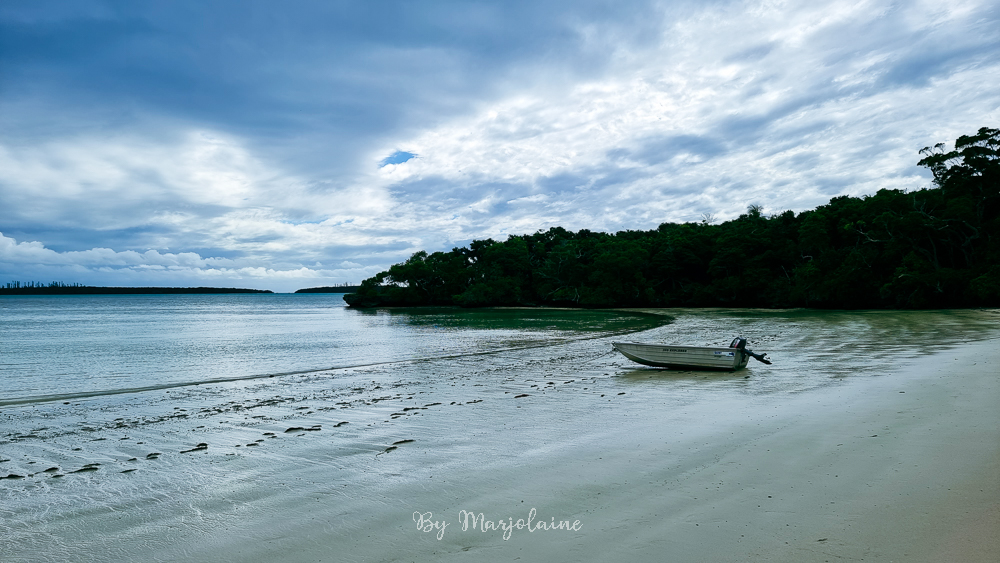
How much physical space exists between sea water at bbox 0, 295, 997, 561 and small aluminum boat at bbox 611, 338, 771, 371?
411 mm

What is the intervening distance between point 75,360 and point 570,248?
261ft

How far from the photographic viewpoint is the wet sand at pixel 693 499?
407 centimetres

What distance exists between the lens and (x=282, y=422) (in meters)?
10.0

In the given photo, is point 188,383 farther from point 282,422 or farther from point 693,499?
point 693,499

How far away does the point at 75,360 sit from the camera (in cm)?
2208

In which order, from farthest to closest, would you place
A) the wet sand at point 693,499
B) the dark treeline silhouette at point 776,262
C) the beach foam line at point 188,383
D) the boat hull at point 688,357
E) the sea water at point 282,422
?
the dark treeline silhouette at point 776,262 → the boat hull at point 688,357 → the beach foam line at point 188,383 → the sea water at point 282,422 → the wet sand at point 693,499

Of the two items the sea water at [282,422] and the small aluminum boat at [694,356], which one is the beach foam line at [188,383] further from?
the small aluminum boat at [694,356]

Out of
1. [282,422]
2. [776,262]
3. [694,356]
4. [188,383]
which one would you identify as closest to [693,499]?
[282,422]

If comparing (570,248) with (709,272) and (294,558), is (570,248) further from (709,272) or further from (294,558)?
(294,558)

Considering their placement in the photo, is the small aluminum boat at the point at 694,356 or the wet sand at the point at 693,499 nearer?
the wet sand at the point at 693,499

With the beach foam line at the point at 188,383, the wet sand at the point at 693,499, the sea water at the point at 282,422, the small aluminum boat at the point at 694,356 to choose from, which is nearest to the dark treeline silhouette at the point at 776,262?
the sea water at the point at 282,422

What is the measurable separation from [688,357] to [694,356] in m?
0.19

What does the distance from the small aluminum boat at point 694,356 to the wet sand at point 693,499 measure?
6.60m

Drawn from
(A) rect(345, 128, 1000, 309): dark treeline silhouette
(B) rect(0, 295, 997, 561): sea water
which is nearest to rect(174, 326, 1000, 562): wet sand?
(B) rect(0, 295, 997, 561): sea water
